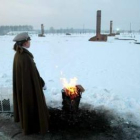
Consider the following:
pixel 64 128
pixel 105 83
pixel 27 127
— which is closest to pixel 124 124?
pixel 64 128

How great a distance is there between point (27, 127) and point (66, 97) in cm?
110

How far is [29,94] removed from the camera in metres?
3.71

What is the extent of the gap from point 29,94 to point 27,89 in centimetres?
10

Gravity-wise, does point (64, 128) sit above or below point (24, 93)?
below

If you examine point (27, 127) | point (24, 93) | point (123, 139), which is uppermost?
point (24, 93)

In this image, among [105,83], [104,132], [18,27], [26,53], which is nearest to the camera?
[26,53]

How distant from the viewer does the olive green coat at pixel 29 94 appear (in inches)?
143

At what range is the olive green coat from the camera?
3.63 meters

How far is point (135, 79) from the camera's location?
8703mm

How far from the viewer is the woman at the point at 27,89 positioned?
3629 millimetres

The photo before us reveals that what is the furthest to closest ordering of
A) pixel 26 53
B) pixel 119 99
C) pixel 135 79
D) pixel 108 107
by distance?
pixel 135 79 → pixel 119 99 → pixel 108 107 → pixel 26 53

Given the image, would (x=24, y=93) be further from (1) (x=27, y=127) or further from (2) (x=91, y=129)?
(2) (x=91, y=129)

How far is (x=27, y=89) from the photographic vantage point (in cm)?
369

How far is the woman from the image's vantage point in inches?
143
